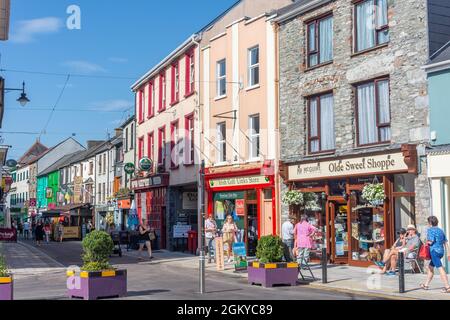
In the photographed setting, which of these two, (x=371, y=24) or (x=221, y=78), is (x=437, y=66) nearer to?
(x=371, y=24)

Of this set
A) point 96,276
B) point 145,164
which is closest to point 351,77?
point 96,276

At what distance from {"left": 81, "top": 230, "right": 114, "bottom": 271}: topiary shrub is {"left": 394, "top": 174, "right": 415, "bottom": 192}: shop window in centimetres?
950

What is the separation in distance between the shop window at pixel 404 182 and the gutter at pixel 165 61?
13.8 metres

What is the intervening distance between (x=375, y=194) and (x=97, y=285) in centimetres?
950

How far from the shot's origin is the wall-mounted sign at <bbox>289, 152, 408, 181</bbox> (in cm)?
1861

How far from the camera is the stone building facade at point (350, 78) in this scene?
1808 cm

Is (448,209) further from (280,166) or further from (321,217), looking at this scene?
(280,166)

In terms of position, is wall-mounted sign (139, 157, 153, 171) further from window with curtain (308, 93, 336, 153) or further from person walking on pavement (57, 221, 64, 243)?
person walking on pavement (57, 221, 64, 243)

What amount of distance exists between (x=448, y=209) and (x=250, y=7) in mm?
14577

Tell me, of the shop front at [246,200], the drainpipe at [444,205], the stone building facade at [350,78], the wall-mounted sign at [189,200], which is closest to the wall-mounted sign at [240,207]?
the shop front at [246,200]

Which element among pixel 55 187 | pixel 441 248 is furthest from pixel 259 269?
pixel 55 187

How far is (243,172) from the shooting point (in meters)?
25.5

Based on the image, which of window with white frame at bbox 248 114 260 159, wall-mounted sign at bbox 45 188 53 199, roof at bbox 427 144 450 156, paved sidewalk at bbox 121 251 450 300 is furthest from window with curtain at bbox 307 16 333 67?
wall-mounted sign at bbox 45 188 53 199
